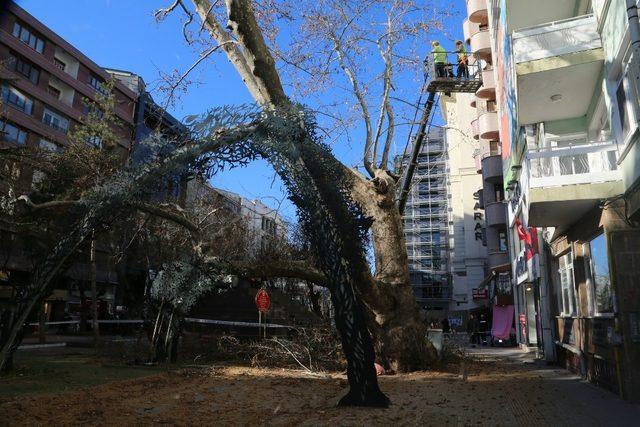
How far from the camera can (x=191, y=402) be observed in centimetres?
784

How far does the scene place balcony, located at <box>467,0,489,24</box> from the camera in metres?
31.0

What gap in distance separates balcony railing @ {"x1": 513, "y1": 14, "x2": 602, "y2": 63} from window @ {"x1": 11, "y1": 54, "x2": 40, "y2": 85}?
3812cm

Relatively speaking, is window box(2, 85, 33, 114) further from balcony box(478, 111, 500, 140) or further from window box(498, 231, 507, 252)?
window box(498, 231, 507, 252)

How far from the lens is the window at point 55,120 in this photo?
40.7 metres

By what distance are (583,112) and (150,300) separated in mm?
11992

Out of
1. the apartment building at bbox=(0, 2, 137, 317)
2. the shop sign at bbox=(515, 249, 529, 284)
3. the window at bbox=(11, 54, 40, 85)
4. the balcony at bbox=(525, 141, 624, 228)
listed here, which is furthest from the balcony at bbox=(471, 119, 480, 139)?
the window at bbox=(11, 54, 40, 85)

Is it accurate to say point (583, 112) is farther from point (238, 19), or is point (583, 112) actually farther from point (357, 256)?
point (238, 19)

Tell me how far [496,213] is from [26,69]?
36.4 meters

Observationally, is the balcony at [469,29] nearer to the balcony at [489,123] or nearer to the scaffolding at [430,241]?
the balcony at [489,123]

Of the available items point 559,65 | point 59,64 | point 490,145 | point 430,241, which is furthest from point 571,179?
point 430,241

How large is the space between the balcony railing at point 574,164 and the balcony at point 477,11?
23.8 m

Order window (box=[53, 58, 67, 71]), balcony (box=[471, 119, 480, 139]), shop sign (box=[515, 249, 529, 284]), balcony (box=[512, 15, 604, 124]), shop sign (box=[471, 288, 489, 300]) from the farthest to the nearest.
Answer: window (box=[53, 58, 67, 71])
shop sign (box=[471, 288, 489, 300])
balcony (box=[471, 119, 480, 139])
shop sign (box=[515, 249, 529, 284])
balcony (box=[512, 15, 604, 124])

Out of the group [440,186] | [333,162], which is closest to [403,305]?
[333,162]

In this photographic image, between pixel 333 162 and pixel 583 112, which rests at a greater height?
pixel 583 112
